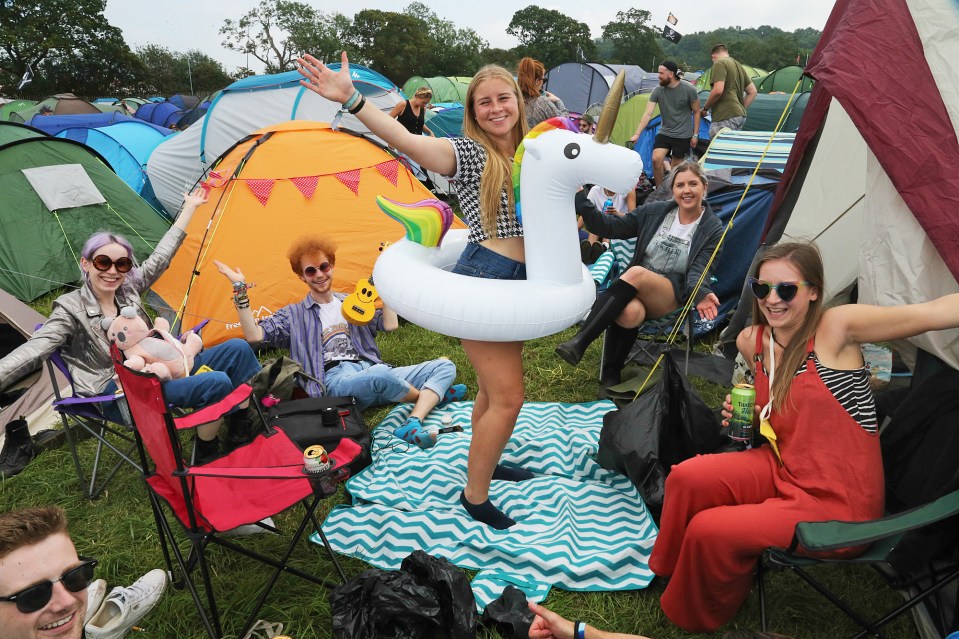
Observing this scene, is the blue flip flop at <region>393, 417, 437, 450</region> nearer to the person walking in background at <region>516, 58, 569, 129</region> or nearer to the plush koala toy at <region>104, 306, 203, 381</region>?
the plush koala toy at <region>104, 306, 203, 381</region>

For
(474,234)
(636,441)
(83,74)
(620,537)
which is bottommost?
(83,74)

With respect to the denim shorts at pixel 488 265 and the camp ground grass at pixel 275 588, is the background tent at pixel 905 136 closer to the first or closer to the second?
the camp ground grass at pixel 275 588

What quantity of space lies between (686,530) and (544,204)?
1086 millimetres

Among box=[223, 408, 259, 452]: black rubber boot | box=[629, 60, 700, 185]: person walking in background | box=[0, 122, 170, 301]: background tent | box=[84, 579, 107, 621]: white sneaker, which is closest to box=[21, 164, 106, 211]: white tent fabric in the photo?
box=[0, 122, 170, 301]: background tent

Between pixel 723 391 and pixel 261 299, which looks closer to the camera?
pixel 723 391

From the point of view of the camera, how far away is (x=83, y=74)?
110 feet

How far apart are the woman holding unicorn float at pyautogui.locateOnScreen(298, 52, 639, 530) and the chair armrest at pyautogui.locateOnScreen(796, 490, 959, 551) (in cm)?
100

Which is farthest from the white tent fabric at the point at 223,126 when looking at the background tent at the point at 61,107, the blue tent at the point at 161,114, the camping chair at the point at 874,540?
the background tent at the point at 61,107

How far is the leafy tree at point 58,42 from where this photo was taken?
104ft

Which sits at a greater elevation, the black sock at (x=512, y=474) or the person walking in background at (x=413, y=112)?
the person walking in background at (x=413, y=112)

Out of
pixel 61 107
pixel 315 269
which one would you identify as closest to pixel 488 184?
pixel 315 269

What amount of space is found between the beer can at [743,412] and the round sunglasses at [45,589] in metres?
1.81

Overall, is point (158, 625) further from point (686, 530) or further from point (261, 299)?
point (261, 299)

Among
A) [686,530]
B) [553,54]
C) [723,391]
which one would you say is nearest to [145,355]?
[686,530]
